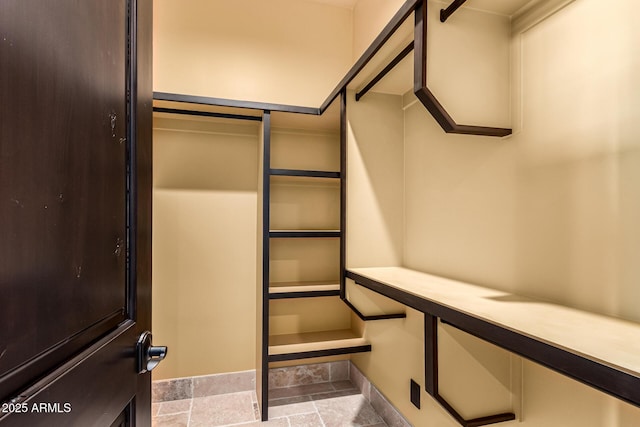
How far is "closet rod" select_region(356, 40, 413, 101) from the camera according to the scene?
1276 millimetres

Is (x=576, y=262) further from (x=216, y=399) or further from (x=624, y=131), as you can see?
(x=216, y=399)

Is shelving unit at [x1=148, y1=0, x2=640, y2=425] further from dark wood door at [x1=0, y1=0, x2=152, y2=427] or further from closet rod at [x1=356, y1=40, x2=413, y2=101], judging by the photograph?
dark wood door at [x1=0, y1=0, x2=152, y2=427]

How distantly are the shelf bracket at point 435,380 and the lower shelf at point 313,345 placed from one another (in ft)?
3.16

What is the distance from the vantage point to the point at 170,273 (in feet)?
6.97

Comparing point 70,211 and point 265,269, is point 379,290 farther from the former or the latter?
point 70,211

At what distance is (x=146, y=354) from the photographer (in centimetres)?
79

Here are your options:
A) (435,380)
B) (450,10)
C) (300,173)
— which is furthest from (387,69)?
(435,380)

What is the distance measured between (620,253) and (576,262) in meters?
0.10

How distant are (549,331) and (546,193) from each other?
442 millimetres

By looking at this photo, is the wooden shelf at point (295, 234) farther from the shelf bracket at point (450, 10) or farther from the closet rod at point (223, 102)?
the shelf bracket at point (450, 10)

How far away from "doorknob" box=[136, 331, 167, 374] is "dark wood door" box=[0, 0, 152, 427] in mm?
24

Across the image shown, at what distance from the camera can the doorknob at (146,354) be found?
0.76m

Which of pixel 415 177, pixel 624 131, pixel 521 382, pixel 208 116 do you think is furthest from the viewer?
pixel 208 116

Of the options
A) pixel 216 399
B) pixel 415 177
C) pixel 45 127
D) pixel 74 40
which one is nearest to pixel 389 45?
pixel 415 177
